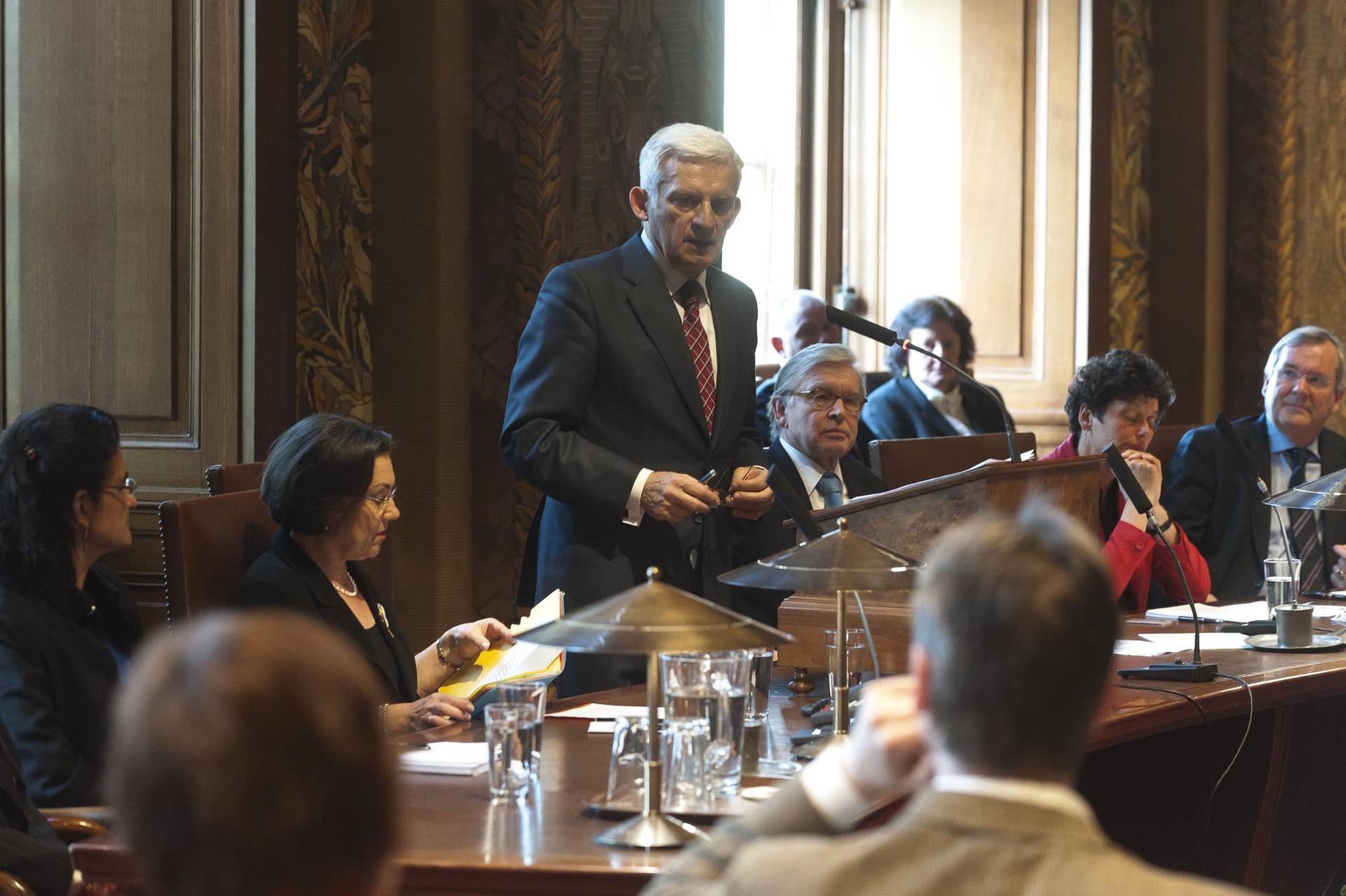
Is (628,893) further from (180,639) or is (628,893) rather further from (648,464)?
(648,464)

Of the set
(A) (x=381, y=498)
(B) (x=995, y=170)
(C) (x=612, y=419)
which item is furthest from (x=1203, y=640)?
(B) (x=995, y=170)

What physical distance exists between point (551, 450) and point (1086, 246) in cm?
385

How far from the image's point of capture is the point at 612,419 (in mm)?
3436

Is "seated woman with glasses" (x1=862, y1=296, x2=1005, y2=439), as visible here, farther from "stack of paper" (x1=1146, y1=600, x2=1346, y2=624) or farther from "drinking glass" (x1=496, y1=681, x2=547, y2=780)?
"drinking glass" (x1=496, y1=681, x2=547, y2=780)

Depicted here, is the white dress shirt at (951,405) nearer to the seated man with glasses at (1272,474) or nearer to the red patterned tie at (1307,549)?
the seated man with glasses at (1272,474)

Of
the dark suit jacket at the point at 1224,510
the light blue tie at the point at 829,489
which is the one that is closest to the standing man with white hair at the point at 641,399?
the light blue tie at the point at 829,489

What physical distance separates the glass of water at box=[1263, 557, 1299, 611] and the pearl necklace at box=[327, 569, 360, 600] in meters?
1.99

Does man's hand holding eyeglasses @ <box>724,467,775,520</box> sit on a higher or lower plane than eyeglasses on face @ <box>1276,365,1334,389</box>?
lower

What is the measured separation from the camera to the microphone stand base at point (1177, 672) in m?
3.08

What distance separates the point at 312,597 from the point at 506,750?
0.91 metres

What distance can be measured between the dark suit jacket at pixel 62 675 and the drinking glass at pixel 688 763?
3.64 feet

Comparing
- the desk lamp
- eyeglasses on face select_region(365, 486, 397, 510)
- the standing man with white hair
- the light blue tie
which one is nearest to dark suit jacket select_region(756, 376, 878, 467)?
the light blue tie

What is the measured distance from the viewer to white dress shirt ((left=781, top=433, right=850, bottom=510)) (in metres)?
3.92

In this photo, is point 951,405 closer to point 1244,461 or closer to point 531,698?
point 1244,461
